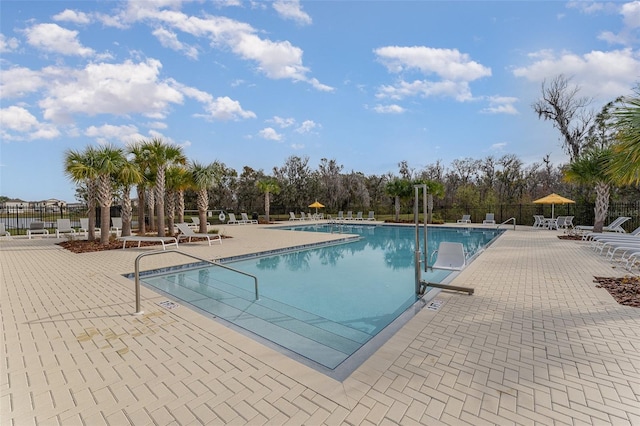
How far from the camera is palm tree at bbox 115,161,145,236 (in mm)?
10875

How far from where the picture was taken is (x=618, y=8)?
8.34m

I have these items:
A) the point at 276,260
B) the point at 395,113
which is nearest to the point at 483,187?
the point at 395,113

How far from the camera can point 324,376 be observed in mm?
2627

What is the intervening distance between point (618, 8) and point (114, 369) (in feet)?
43.7

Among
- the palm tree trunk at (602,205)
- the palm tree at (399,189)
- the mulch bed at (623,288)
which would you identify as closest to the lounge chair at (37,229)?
the mulch bed at (623,288)

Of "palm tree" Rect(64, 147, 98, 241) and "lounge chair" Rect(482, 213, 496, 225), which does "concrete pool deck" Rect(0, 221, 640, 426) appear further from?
"lounge chair" Rect(482, 213, 496, 225)

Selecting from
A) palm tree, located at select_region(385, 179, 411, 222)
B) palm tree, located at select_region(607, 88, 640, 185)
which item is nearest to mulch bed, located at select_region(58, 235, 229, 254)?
palm tree, located at select_region(607, 88, 640, 185)

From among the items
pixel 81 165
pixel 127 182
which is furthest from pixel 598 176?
pixel 81 165

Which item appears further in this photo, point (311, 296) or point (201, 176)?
point (201, 176)

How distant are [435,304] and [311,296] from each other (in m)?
2.39

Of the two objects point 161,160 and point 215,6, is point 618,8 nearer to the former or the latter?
point 215,6

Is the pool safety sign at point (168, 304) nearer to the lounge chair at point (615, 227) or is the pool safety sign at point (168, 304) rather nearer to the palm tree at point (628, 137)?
the palm tree at point (628, 137)

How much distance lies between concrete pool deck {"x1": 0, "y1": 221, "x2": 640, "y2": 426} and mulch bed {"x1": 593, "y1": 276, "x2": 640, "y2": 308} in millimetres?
212

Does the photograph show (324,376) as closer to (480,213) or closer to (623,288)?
(623,288)
